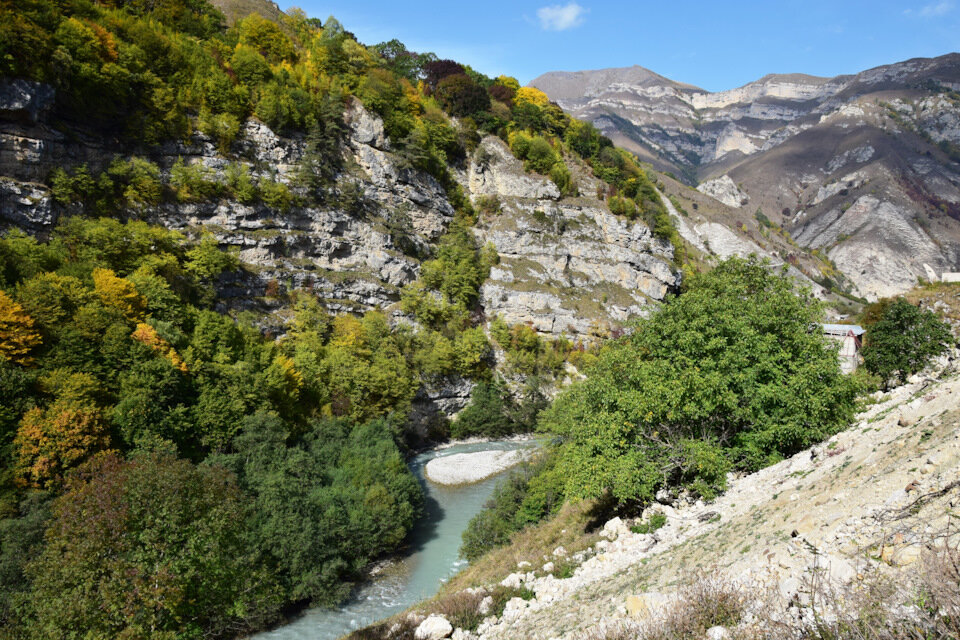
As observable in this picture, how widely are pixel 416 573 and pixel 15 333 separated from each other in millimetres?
22300

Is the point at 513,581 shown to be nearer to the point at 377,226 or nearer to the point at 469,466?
the point at 469,466

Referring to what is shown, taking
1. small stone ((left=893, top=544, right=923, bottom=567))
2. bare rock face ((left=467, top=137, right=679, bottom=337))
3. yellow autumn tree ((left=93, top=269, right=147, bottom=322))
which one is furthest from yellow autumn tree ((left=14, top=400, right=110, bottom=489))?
bare rock face ((left=467, top=137, right=679, bottom=337))

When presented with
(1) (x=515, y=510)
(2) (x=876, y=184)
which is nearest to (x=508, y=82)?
(1) (x=515, y=510)

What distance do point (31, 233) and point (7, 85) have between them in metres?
10.0

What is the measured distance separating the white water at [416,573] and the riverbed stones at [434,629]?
958cm

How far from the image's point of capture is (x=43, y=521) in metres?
16.1

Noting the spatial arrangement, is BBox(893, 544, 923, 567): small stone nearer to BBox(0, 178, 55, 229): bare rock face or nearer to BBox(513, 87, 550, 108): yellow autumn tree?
BBox(0, 178, 55, 229): bare rock face

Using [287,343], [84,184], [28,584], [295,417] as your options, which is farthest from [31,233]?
[28,584]

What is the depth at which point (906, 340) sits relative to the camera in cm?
2616

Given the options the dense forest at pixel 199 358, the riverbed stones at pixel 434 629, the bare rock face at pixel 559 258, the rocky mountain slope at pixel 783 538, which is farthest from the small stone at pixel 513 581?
the bare rock face at pixel 559 258

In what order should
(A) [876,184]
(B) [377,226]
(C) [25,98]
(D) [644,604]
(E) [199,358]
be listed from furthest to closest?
1. (A) [876,184]
2. (B) [377,226]
3. (C) [25,98]
4. (E) [199,358]
5. (D) [644,604]

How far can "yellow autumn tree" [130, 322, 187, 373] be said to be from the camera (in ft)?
79.2

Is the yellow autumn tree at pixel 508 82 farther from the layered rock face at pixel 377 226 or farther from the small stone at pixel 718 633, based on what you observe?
the small stone at pixel 718 633

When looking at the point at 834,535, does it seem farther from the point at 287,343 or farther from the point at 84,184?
the point at 84,184
